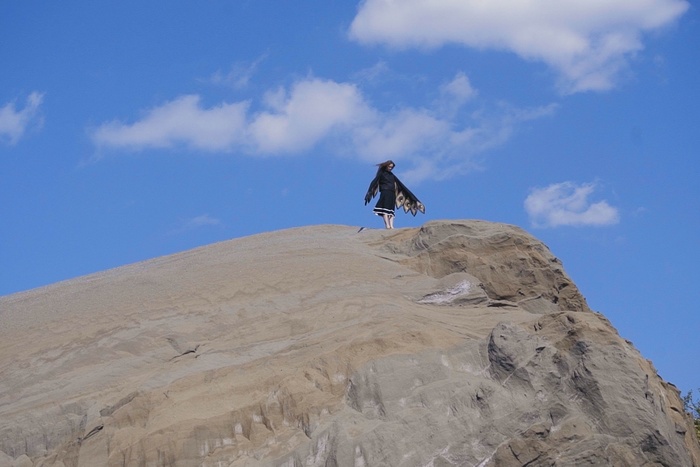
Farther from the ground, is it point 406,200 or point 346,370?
point 406,200

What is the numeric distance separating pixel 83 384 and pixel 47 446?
96 centimetres

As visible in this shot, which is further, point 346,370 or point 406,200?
point 406,200

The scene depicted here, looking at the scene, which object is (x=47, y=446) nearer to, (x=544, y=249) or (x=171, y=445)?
(x=171, y=445)

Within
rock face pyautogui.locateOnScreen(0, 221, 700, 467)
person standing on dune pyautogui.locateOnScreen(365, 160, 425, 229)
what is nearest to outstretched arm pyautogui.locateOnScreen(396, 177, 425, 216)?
person standing on dune pyautogui.locateOnScreen(365, 160, 425, 229)

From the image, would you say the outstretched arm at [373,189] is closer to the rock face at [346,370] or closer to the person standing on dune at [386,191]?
the person standing on dune at [386,191]

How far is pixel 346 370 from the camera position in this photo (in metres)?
12.1

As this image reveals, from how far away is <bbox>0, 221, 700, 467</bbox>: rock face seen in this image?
11.2m

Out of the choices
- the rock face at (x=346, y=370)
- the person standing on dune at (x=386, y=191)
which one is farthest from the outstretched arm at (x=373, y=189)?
the rock face at (x=346, y=370)

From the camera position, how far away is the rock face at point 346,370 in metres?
11.2

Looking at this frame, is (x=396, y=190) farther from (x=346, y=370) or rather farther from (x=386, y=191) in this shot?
(x=346, y=370)

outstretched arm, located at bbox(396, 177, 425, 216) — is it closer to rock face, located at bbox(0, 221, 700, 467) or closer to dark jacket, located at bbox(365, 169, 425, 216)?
dark jacket, located at bbox(365, 169, 425, 216)

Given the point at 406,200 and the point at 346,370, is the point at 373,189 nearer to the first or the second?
the point at 406,200

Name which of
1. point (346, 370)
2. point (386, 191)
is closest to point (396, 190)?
point (386, 191)

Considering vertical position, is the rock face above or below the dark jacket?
below
